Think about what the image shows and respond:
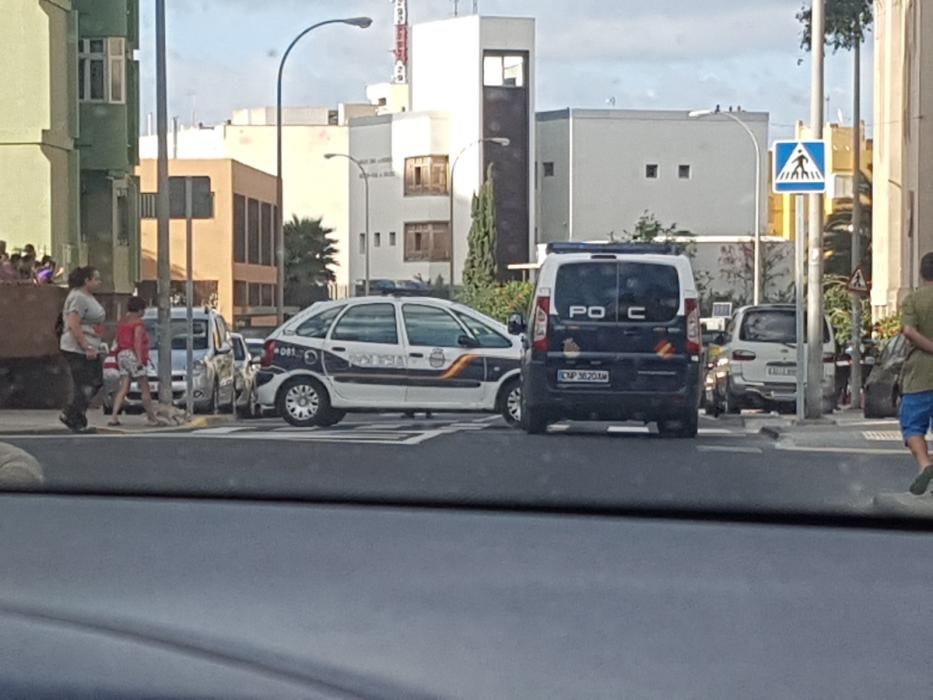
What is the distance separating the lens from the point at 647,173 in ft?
7.05

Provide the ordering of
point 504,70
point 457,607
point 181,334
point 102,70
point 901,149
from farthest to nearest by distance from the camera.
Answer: point 181,334, point 102,70, point 504,70, point 901,149, point 457,607

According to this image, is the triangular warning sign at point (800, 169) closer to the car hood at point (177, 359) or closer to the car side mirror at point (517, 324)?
the car side mirror at point (517, 324)

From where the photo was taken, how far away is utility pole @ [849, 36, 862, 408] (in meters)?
2.06

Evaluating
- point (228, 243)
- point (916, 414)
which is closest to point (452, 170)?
point (228, 243)

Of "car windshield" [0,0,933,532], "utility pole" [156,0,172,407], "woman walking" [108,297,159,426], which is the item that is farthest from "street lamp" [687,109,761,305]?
"woman walking" [108,297,159,426]

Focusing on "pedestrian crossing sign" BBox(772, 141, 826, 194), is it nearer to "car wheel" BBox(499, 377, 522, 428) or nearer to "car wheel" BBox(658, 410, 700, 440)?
"car wheel" BBox(658, 410, 700, 440)

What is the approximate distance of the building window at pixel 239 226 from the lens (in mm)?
2400

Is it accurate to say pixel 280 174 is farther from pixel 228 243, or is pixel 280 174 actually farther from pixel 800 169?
pixel 800 169

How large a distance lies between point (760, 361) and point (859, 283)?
0.21m

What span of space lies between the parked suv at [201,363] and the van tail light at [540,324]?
562mm

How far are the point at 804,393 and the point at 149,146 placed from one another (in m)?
1.11

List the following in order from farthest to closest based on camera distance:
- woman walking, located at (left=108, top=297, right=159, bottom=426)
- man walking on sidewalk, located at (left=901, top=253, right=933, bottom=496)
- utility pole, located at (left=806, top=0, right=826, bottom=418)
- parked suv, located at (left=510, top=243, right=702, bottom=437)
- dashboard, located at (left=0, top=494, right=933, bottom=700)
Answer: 1. woman walking, located at (left=108, top=297, right=159, bottom=426)
2. parked suv, located at (left=510, top=243, right=702, bottom=437)
3. utility pole, located at (left=806, top=0, right=826, bottom=418)
4. man walking on sidewalk, located at (left=901, top=253, right=933, bottom=496)
5. dashboard, located at (left=0, top=494, right=933, bottom=700)

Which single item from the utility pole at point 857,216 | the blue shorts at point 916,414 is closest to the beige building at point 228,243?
the utility pole at point 857,216

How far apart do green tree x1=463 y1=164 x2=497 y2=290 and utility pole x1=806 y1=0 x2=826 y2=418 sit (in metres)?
0.50
